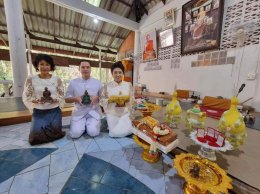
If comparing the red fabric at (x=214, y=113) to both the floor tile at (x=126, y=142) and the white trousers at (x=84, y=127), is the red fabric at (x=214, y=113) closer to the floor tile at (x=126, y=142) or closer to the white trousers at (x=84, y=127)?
the floor tile at (x=126, y=142)

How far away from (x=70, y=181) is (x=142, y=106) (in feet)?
4.73

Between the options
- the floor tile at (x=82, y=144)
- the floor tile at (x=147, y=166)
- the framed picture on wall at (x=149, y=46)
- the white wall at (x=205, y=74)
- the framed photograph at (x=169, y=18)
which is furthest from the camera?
the framed picture on wall at (x=149, y=46)

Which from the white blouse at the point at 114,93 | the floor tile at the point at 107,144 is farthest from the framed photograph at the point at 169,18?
the floor tile at the point at 107,144

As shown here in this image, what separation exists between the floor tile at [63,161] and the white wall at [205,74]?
3.12 m

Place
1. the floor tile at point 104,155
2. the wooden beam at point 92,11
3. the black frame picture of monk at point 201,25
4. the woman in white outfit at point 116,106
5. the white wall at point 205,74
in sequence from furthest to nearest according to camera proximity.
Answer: the wooden beam at point 92,11
the black frame picture of monk at point 201,25
the white wall at point 205,74
the woman in white outfit at point 116,106
the floor tile at point 104,155

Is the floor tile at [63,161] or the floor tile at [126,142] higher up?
the floor tile at [63,161]

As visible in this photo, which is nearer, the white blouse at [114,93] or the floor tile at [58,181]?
the floor tile at [58,181]

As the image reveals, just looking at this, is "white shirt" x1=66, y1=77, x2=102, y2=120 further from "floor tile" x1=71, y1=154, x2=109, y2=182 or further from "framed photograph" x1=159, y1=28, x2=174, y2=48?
"framed photograph" x1=159, y1=28, x2=174, y2=48

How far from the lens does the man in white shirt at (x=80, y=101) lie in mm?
1694

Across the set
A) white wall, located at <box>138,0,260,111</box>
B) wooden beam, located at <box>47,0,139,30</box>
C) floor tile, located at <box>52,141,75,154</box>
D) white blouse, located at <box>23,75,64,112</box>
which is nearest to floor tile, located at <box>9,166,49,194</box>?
floor tile, located at <box>52,141,75,154</box>

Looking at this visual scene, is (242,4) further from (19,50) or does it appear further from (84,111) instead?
(19,50)

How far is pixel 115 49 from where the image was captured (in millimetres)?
7480

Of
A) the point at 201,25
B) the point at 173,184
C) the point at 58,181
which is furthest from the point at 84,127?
the point at 201,25

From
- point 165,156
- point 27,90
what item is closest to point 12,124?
point 27,90
